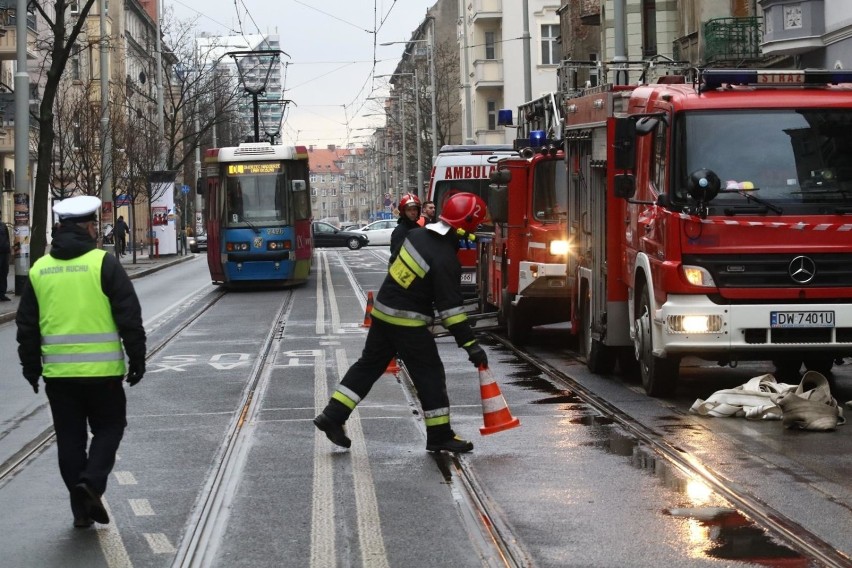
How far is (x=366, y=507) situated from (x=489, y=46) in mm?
74289

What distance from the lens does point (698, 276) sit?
12.5 metres

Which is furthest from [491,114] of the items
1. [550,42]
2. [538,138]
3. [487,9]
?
[538,138]

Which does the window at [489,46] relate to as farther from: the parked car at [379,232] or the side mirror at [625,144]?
the side mirror at [625,144]

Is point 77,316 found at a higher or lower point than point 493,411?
higher

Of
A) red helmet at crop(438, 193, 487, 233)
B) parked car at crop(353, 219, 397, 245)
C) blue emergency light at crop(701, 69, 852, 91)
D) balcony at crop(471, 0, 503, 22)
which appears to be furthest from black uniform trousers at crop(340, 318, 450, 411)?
parked car at crop(353, 219, 397, 245)

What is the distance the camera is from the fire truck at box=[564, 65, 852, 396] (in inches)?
490

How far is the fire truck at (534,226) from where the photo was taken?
1861 centimetres

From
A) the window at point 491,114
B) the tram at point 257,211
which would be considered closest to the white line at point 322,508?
the tram at point 257,211

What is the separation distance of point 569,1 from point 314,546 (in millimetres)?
47102

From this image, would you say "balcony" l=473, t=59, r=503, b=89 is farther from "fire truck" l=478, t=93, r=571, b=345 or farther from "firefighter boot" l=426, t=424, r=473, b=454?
"firefighter boot" l=426, t=424, r=473, b=454

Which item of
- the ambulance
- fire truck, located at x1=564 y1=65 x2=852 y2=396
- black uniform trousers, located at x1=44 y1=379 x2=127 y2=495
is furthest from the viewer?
the ambulance

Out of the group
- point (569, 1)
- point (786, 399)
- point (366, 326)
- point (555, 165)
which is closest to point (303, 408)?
point (786, 399)

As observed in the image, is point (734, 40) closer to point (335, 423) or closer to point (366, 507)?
point (335, 423)

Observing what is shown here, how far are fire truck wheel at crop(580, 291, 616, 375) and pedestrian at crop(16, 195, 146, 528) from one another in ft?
26.2
